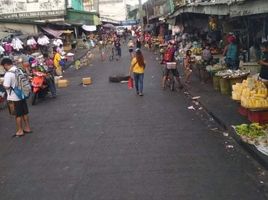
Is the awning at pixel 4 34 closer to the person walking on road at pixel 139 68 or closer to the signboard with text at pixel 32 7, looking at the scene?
the person walking on road at pixel 139 68

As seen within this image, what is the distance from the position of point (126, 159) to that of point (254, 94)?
11.6 feet

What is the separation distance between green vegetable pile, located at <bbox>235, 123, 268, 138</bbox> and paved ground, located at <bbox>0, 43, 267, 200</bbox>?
299 mm

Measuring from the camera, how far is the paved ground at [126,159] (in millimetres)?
7508

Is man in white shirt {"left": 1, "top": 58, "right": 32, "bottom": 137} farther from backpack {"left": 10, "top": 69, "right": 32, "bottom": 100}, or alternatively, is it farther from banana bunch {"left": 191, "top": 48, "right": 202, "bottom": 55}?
banana bunch {"left": 191, "top": 48, "right": 202, "bottom": 55}

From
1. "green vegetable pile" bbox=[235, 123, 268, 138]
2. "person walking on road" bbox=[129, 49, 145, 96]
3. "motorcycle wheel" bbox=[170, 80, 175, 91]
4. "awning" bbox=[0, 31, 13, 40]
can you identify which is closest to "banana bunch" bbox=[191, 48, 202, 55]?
"motorcycle wheel" bbox=[170, 80, 175, 91]

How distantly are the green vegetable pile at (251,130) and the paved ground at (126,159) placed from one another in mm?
299

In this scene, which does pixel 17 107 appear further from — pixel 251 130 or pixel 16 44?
pixel 16 44

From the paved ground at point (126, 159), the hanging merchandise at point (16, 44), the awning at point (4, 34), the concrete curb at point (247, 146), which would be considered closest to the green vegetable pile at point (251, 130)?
the concrete curb at point (247, 146)

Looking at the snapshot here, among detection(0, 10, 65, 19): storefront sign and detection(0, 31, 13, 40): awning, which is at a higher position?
detection(0, 10, 65, 19): storefront sign

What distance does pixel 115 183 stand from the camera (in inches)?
312

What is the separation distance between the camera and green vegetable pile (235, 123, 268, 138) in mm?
9992

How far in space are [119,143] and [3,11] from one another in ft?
135

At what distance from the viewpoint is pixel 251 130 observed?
→ 1029cm

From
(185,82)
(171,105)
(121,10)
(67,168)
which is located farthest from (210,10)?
(121,10)
